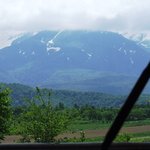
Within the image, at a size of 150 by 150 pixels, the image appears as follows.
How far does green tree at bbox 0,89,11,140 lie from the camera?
2060 centimetres

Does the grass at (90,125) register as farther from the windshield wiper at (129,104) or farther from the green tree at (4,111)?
the windshield wiper at (129,104)

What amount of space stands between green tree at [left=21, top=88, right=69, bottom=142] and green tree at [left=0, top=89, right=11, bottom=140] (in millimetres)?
2152

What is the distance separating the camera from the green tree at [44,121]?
57.5 ft

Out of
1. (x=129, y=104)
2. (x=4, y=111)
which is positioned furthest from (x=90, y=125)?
(x=129, y=104)

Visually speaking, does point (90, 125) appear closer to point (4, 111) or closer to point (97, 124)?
point (97, 124)

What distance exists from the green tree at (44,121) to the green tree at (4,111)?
2.15m

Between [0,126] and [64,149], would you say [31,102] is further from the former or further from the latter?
[64,149]

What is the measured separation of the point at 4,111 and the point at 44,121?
12.4ft

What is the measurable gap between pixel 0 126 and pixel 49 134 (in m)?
4.38

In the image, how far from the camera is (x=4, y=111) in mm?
21141

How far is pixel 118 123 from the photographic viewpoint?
92 cm

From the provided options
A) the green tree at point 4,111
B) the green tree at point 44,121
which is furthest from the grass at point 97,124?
the green tree at point 44,121

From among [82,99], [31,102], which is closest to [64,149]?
[31,102]

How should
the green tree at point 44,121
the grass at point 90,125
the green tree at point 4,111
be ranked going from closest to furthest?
the green tree at point 44,121 → the green tree at point 4,111 → the grass at point 90,125
